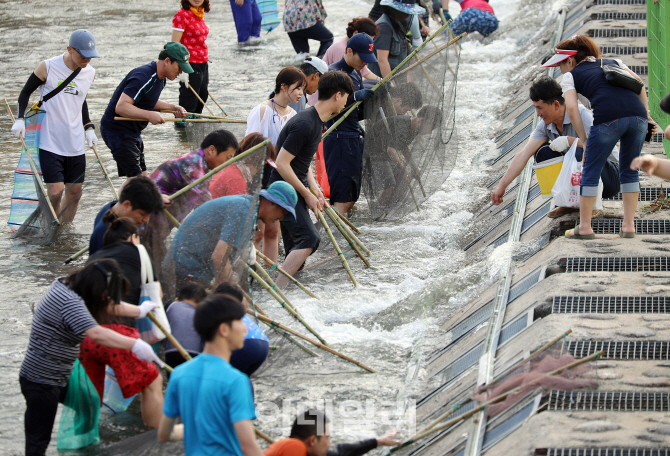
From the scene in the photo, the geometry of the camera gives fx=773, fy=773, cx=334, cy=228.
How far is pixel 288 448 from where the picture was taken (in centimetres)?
332

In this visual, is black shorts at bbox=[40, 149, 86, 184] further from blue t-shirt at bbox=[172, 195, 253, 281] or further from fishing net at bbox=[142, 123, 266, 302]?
blue t-shirt at bbox=[172, 195, 253, 281]

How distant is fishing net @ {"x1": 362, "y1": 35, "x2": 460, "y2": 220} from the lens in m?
7.62

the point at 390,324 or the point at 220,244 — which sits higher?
the point at 220,244

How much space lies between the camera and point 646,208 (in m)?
6.39

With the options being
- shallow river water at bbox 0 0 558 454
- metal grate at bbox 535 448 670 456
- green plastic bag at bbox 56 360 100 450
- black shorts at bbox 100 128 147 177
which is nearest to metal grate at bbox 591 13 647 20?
shallow river water at bbox 0 0 558 454

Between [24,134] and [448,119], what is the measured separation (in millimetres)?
4152

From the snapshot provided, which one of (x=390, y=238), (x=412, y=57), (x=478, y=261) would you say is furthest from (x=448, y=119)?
(x=478, y=261)

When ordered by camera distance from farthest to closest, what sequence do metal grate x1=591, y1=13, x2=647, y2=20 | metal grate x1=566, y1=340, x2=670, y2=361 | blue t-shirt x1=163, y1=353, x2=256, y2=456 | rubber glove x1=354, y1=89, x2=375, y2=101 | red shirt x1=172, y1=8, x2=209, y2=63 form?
metal grate x1=591, y1=13, x2=647, y2=20 < red shirt x1=172, y1=8, x2=209, y2=63 < rubber glove x1=354, y1=89, x2=375, y2=101 < metal grate x1=566, y1=340, x2=670, y2=361 < blue t-shirt x1=163, y1=353, x2=256, y2=456

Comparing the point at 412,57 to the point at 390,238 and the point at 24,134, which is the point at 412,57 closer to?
the point at 390,238

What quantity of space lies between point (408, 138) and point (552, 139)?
1757 millimetres

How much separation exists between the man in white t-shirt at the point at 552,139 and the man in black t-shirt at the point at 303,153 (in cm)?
147

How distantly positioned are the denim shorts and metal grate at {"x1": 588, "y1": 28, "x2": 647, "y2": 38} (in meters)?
6.52

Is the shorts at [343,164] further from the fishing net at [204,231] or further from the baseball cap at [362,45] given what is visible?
the fishing net at [204,231]

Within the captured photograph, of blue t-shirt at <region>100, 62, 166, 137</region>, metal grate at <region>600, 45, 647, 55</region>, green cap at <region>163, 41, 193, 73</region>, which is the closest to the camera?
green cap at <region>163, 41, 193, 73</region>
